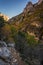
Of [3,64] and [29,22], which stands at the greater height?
[29,22]

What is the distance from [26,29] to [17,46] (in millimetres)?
62158

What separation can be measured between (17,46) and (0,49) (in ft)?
73.3

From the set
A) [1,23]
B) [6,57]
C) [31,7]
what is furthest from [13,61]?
[31,7]

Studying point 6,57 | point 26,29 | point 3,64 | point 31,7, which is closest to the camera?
point 3,64

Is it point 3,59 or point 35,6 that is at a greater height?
point 35,6

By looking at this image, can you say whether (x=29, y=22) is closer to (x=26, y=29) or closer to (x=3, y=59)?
(x=26, y=29)

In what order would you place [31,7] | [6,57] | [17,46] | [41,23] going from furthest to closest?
[31,7] → [41,23] → [17,46] → [6,57]

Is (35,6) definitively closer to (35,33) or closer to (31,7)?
(31,7)

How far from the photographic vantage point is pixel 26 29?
112812mm

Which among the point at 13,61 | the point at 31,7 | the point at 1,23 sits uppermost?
the point at 31,7

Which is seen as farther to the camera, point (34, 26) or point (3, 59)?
point (34, 26)

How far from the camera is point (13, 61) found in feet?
95.2

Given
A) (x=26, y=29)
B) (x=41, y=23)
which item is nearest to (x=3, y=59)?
(x=26, y=29)

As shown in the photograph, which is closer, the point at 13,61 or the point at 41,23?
the point at 13,61
